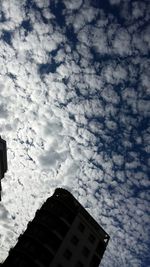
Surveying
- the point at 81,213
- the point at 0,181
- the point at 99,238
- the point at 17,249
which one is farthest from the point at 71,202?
the point at 0,181

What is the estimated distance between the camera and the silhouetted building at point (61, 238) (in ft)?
124

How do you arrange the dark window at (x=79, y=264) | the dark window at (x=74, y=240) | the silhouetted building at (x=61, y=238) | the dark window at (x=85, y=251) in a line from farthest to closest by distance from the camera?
the dark window at (x=85, y=251) < the dark window at (x=74, y=240) < the dark window at (x=79, y=264) < the silhouetted building at (x=61, y=238)

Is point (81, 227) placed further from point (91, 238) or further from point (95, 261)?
point (95, 261)

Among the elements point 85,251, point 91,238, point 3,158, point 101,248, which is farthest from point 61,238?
point 3,158

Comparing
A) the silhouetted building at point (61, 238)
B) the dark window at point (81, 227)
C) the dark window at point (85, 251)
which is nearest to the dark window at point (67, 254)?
the silhouetted building at point (61, 238)

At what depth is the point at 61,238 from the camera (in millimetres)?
40719

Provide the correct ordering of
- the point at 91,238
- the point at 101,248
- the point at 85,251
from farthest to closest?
the point at 101,248
the point at 91,238
the point at 85,251

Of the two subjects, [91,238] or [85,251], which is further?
[91,238]

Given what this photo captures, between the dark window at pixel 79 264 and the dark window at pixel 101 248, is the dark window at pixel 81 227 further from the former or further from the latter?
the dark window at pixel 79 264

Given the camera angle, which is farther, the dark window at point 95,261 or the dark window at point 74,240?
the dark window at point 95,261

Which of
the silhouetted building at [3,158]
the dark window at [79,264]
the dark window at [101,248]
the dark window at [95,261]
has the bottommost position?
the dark window at [79,264]

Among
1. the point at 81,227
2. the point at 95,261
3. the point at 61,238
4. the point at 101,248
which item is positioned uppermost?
the point at 81,227

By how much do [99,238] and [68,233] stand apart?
8.25 meters

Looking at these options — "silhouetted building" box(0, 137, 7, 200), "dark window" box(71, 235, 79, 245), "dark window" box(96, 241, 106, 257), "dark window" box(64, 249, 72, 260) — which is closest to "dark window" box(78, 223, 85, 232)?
"dark window" box(71, 235, 79, 245)
